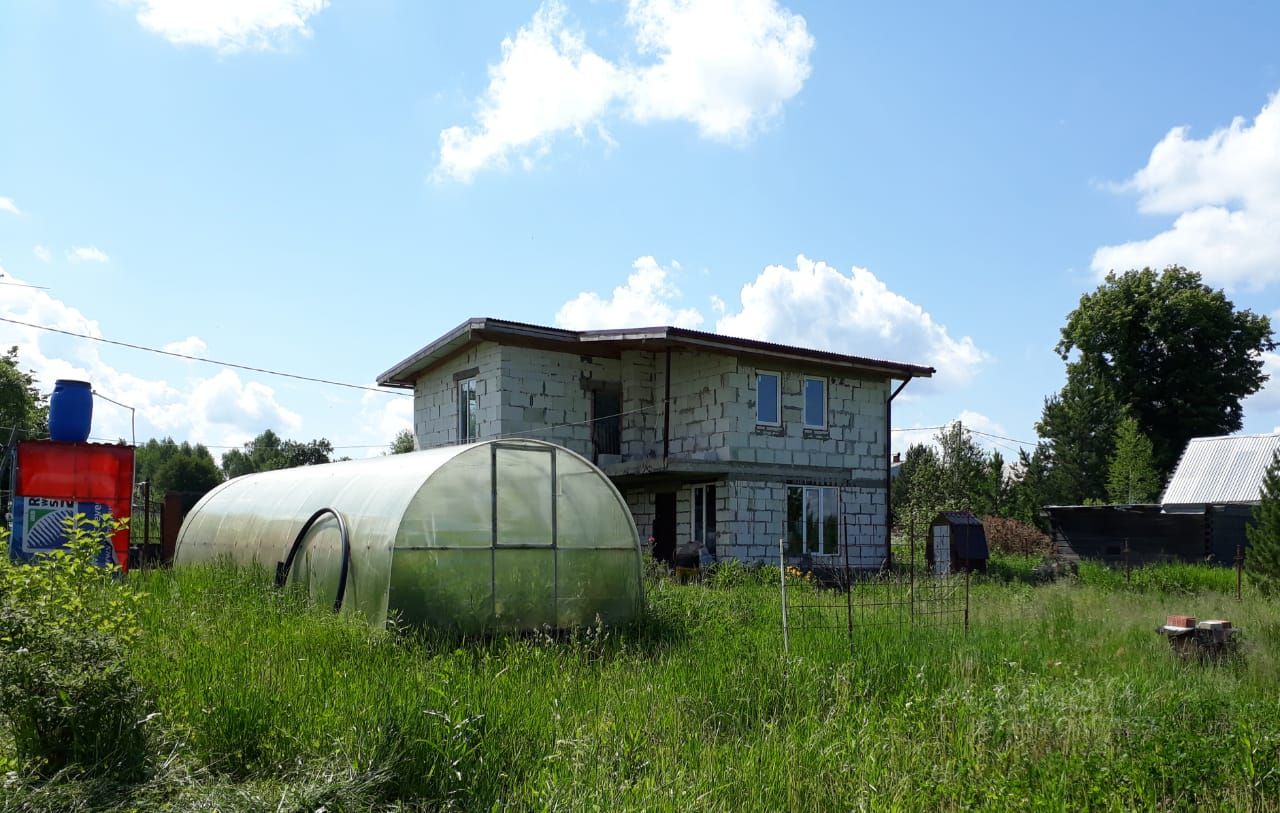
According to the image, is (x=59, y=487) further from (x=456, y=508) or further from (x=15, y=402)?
(x=15, y=402)

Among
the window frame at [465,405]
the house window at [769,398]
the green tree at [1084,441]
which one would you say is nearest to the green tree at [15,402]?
the window frame at [465,405]

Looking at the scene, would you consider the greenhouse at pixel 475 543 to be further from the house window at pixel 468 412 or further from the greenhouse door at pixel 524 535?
the house window at pixel 468 412

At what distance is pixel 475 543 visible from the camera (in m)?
10.6

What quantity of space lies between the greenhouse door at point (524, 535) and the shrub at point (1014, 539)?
73.4 ft

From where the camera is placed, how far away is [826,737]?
23.0 feet

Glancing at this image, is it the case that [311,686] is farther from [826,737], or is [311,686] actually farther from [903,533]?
[903,533]

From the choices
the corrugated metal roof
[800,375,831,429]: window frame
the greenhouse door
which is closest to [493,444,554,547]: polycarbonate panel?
the greenhouse door

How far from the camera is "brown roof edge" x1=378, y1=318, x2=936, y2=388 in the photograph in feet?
65.8

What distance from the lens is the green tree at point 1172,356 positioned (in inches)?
1665

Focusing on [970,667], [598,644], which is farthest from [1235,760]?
[598,644]

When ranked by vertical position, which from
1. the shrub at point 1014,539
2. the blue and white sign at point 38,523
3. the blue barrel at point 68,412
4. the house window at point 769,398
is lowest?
the shrub at point 1014,539

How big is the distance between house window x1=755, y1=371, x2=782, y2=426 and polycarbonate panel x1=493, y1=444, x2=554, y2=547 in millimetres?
10419

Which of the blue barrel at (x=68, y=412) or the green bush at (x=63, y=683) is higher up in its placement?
the blue barrel at (x=68, y=412)

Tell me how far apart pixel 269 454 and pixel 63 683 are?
277ft
